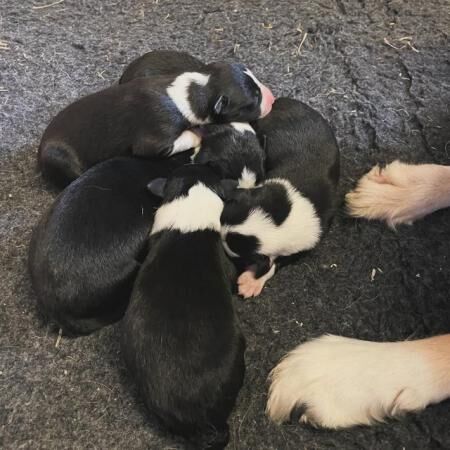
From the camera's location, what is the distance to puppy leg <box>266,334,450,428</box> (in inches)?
50.1

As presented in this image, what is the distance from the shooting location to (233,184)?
57.3 inches

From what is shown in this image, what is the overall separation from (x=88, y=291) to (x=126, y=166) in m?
0.34

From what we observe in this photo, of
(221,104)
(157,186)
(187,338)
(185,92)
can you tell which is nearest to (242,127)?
(221,104)

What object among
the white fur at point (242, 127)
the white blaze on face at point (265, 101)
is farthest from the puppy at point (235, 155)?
the white blaze on face at point (265, 101)

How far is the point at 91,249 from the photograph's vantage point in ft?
4.43

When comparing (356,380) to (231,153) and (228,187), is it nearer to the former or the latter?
(228,187)

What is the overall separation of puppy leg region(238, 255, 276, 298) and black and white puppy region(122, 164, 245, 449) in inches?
6.6

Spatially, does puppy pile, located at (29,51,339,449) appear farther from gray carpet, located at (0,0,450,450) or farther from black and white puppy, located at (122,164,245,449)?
gray carpet, located at (0,0,450,450)

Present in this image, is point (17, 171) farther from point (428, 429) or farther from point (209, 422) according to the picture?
point (428, 429)

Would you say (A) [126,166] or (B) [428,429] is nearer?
(B) [428,429]

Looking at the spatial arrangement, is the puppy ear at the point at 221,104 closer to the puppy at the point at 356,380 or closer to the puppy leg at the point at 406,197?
the puppy leg at the point at 406,197

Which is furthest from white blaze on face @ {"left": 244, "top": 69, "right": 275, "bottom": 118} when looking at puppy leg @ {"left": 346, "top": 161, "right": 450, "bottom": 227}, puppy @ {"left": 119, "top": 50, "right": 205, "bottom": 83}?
puppy leg @ {"left": 346, "top": 161, "right": 450, "bottom": 227}

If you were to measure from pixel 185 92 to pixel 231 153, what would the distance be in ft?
0.77

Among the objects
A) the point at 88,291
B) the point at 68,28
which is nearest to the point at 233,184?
the point at 88,291
